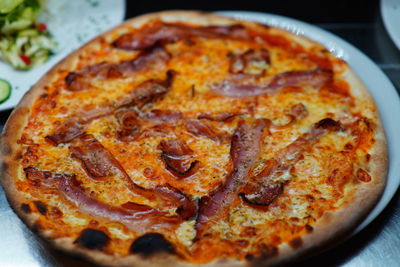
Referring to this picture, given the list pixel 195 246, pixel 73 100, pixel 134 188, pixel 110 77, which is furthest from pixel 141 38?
pixel 195 246

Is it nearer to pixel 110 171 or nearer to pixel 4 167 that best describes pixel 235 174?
pixel 110 171

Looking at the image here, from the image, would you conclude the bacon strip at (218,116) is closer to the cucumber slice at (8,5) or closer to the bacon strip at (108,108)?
the bacon strip at (108,108)

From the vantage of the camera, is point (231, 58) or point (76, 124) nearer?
point (76, 124)

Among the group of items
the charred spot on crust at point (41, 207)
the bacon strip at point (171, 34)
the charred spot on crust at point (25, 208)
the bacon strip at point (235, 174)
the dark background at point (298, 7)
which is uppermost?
the bacon strip at point (171, 34)

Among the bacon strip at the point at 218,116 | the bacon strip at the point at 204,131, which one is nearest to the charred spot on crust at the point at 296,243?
the bacon strip at the point at 204,131

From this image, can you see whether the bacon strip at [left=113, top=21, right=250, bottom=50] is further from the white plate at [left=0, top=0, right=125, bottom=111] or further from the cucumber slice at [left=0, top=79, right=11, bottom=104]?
the cucumber slice at [left=0, top=79, right=11, bottom=104]

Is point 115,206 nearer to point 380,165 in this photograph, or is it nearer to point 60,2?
point 380,165

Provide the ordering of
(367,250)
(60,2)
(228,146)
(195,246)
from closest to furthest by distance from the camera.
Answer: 1. (195,246)
2. (367,250)
3. (228,146)
4. (60,2)

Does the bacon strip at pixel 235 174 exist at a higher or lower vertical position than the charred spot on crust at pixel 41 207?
lower
